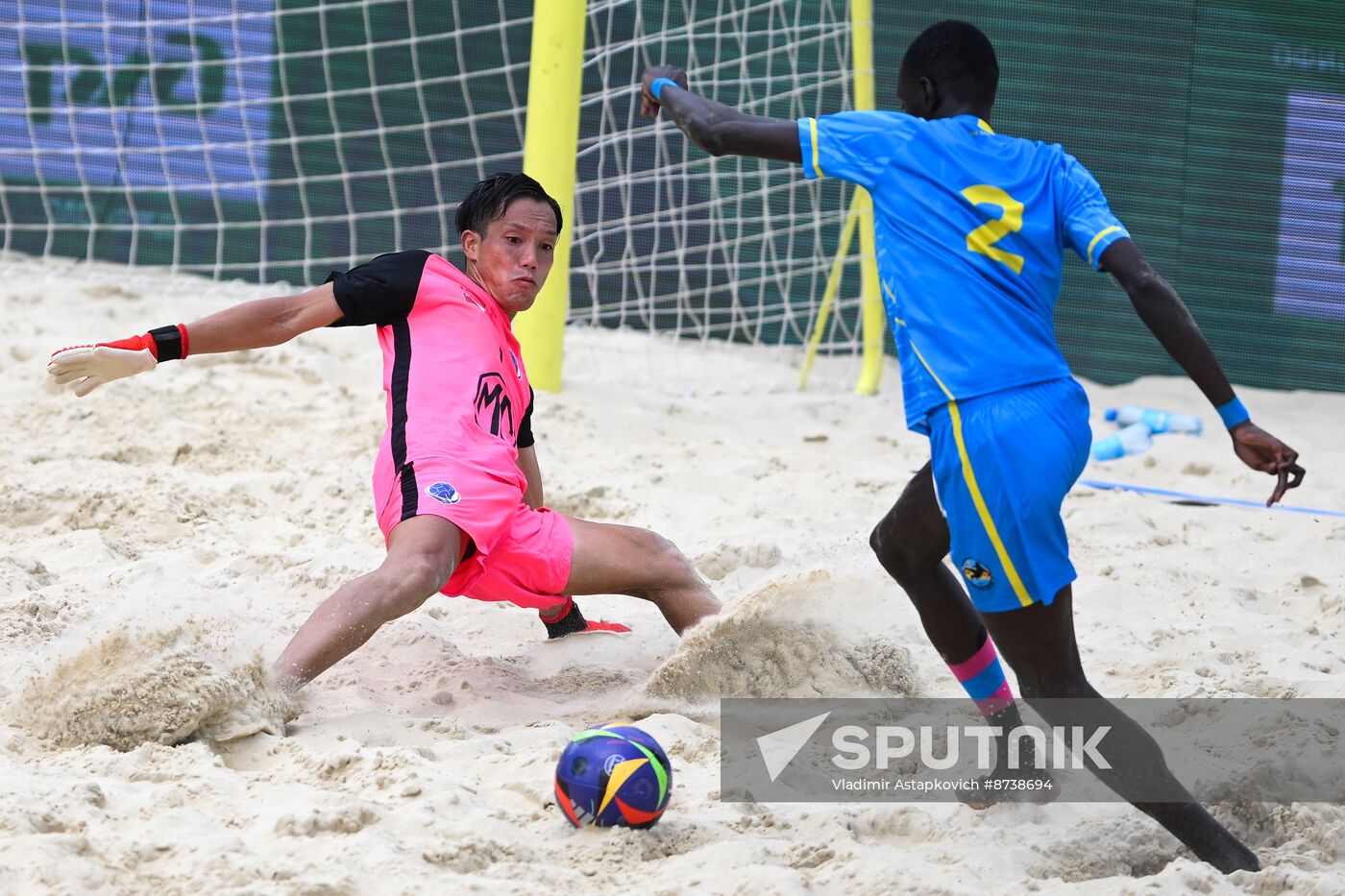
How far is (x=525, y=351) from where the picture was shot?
18.9 feet

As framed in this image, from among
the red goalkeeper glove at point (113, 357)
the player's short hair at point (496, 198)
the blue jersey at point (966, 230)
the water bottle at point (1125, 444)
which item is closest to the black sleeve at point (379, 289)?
the player's short hair at point (496, 198)

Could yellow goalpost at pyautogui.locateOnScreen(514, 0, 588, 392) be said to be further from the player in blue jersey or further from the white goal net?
the player in blue jersey

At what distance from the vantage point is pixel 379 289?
324 centimetres

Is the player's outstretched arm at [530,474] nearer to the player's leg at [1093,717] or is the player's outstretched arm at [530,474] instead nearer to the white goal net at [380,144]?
the player's leg at [1093,717]

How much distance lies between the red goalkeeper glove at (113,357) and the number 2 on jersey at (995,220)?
69.4 inches

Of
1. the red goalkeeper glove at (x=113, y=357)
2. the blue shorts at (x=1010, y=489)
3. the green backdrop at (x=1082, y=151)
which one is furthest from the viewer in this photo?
the green backdrop at (x=1082, y=151)

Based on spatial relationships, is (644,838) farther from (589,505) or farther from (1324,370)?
(1324,370)

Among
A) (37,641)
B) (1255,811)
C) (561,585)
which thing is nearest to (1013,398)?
(1255,811)

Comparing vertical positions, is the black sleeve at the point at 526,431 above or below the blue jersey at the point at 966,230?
below

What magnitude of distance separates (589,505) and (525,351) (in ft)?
4.09

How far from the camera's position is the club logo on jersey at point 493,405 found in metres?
3.31

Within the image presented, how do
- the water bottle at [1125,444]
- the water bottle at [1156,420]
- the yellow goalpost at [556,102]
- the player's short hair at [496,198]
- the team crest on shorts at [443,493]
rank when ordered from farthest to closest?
the water bottle at [1156,420] → the water bottle at [1125,444] → the yellow goalpost at [556,102] → the player's short hair at [496,198] → the team crest on shorts at [443,493]

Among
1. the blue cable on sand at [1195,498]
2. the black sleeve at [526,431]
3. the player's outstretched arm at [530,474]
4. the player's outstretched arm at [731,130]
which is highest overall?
the player's outstretched arm at [731,130]

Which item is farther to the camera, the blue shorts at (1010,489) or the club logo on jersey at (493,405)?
the club logo on jersey at (493,405)
